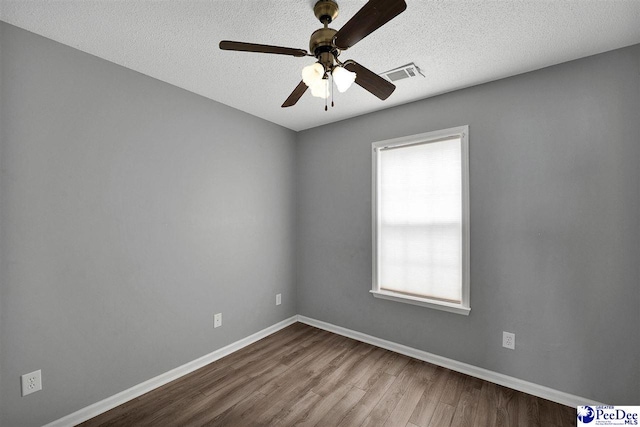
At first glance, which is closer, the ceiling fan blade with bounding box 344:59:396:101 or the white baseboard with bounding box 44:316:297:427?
the ceiling fan blade with bounding box 344:59:396:101

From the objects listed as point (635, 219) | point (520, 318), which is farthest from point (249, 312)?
point (635, 219)

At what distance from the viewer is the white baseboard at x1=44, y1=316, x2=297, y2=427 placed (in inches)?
76.1

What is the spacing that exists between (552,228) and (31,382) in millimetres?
3708

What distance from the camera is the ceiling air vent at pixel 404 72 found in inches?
87.0

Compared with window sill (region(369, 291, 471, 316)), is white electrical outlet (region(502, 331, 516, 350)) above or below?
below

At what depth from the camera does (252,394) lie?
7.50 feet

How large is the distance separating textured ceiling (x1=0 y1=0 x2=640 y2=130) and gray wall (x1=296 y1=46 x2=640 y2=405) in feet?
0.85

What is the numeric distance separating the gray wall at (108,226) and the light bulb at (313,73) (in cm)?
166

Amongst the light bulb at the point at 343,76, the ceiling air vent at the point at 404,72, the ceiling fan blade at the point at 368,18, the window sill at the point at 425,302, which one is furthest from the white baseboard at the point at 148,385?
the ceiling air vent at the point at 404,72

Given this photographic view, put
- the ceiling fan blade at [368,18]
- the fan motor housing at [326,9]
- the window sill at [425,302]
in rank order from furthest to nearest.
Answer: the window sill at [425,302] < the fan motor housing at [326,9] < the ceiling fan blade at [368,18]

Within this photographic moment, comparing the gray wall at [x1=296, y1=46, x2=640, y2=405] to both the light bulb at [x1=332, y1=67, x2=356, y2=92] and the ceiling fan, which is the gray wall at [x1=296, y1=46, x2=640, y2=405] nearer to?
the ceiling fan

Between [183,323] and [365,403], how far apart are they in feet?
5.56

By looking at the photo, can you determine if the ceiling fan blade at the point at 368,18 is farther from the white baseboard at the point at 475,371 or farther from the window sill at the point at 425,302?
the white baseboard at the point at 475,371

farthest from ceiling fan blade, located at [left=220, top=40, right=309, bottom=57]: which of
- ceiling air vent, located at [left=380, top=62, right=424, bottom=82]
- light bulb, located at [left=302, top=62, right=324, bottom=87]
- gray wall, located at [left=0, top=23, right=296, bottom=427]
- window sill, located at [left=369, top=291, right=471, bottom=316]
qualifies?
window sill, located at [left=369, top=291, right=471, bottom=316]
